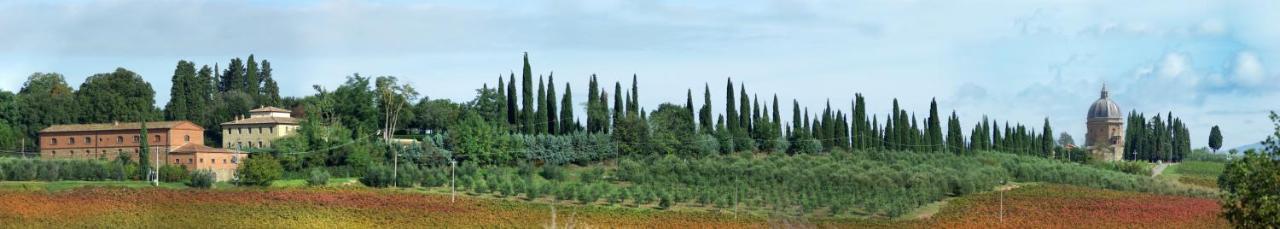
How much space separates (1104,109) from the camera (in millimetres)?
143000

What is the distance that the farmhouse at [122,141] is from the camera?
71.9m

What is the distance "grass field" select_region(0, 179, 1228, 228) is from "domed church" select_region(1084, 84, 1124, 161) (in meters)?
84.0

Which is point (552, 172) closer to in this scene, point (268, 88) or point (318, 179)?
point (318, 179)

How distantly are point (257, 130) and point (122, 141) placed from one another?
7.73 meters

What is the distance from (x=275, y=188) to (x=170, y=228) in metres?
11.2

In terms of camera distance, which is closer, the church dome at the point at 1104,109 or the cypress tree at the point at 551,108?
the cypress tree at the point at 551,108

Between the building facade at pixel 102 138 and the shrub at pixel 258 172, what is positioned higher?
the building facade at pixel 102 138

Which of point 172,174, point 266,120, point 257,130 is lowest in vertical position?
point 172,174

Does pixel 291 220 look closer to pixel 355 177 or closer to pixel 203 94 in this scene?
pixel 355 177

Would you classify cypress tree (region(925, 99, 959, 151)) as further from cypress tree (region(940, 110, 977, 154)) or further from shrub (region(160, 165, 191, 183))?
shrub (region(160, 165, 191, 183))

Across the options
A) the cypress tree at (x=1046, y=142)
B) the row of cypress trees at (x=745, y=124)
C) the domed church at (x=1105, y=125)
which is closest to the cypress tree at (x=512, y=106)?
the row of cypress trees at (x=745, y=124)

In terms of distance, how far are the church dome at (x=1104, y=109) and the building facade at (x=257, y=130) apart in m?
90.6

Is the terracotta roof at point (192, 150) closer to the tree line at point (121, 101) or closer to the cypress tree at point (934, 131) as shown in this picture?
the tree line at point (121, 101)

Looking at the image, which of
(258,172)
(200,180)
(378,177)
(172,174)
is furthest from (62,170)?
(378,177)
